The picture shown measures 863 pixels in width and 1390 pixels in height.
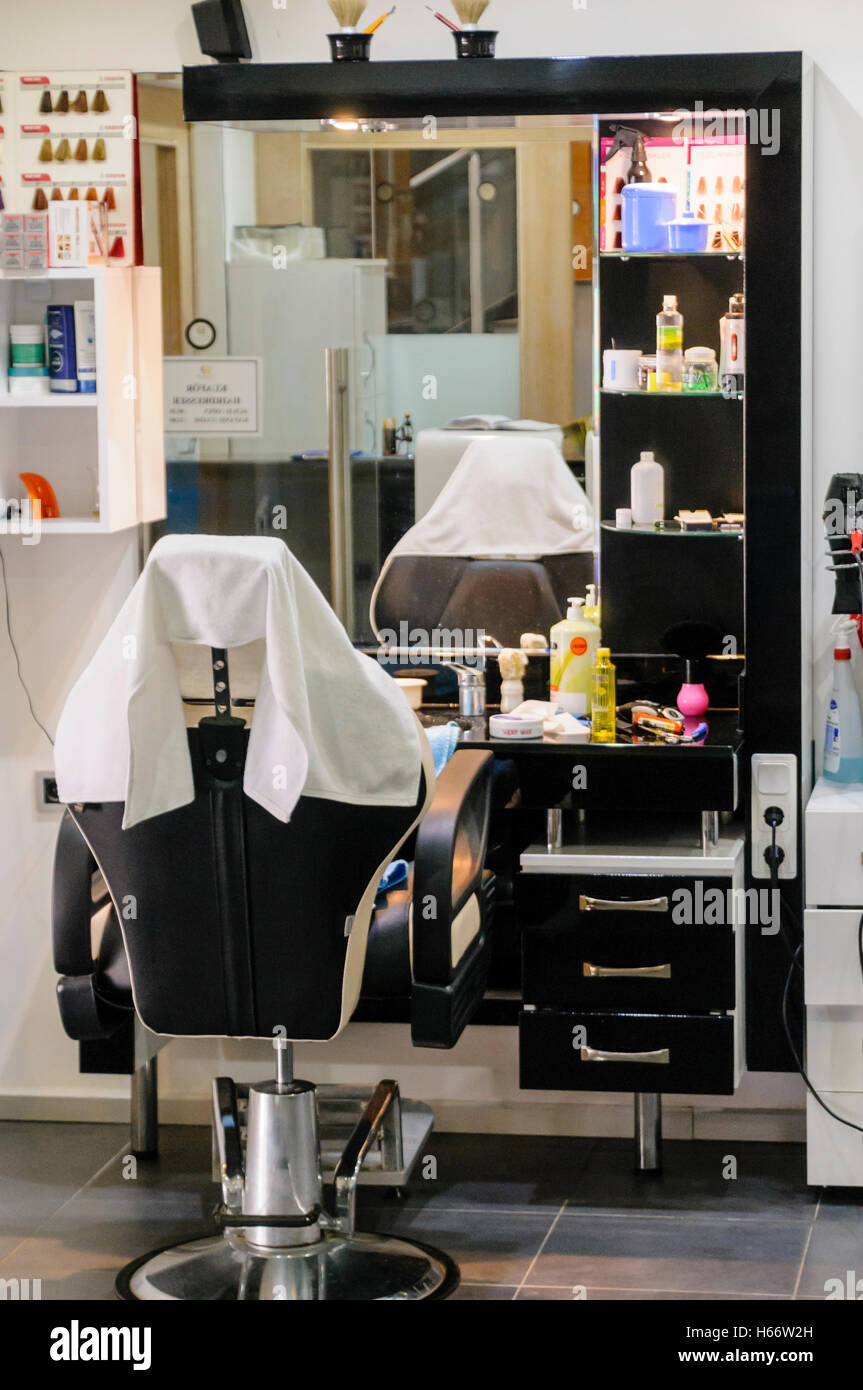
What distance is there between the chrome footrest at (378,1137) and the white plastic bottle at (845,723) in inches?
41.1

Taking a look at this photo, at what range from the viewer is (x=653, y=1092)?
331 centimetres

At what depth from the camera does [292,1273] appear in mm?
2965

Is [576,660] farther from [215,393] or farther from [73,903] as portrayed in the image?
[73,903]

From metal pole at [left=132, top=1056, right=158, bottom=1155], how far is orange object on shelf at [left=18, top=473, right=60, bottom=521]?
1.11m

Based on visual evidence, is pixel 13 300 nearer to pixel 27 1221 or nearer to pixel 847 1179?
pixel 27 1221

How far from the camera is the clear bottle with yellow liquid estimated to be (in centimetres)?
356

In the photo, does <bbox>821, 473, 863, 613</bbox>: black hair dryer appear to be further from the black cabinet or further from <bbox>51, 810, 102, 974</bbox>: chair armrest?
<bbox>51, 810, 102, 974</bbox>: chair armrest

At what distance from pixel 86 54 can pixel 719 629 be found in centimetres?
168

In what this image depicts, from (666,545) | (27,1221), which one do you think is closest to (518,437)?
(666,545)

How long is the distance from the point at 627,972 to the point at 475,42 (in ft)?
5.61

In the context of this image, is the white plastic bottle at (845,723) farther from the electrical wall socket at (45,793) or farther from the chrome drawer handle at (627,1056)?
the electrical wall socket at (45,793)

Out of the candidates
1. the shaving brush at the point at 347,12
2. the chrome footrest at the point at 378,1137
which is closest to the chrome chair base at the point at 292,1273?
the chrome footrest at the point at 378,1137

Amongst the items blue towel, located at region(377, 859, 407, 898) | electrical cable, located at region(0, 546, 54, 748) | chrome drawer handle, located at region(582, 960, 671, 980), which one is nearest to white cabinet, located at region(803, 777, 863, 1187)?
chrome drawer handle, located at region(582, 960, 671, 980)

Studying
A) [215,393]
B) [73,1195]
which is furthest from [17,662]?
[73,1195]
